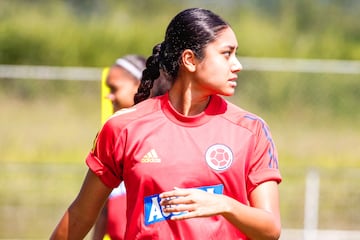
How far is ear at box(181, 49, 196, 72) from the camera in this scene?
3.37 m

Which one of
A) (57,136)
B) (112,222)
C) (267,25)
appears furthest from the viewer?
(267,25)

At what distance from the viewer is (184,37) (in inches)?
133

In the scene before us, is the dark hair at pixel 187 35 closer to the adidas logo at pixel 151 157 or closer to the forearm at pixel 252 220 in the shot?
the adidas logo at pixel 151 157

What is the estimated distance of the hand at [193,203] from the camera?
3.01m

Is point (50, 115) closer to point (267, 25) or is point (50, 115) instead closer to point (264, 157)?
point (267, 25)

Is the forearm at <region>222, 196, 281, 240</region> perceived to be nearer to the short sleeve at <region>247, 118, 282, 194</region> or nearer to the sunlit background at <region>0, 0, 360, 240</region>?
the short sleeve at <region>247, 118, 282, 194</region>

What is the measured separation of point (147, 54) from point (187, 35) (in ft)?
35.9

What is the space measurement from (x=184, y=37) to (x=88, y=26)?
1242 cm

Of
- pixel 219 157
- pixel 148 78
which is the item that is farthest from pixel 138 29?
pixel 219 157

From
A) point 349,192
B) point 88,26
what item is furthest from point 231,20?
point 349,192

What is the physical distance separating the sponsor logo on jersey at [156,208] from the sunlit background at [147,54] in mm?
7689

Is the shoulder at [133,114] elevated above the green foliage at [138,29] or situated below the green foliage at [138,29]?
below

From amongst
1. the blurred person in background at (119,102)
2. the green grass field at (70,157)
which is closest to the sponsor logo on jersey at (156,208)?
the blurred person in background at (119,102)

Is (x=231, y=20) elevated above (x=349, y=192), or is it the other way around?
(x=231, y=20)
